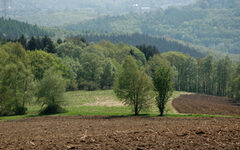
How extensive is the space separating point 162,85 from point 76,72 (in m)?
77.6

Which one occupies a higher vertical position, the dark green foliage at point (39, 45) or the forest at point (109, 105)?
the dark green foliage at point (39, 45)

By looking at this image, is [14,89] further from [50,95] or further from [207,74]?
[207,74]

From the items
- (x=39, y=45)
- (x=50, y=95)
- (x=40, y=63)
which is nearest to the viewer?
(x=50, y=95)

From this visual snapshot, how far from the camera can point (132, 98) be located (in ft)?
169

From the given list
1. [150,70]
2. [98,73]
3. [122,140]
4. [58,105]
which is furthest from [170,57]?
[122,140]

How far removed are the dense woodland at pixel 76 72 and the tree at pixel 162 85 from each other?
2397 centimetres

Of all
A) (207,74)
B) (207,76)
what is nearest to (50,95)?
(207,76)

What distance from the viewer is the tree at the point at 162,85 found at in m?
49.0

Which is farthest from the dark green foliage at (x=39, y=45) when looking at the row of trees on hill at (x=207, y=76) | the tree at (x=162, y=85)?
the tree at (x=162, y=85)

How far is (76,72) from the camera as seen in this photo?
398 feet

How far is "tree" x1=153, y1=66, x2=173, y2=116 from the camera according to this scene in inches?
1930

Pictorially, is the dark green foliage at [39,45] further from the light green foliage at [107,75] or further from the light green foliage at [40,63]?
the light green foliage at [107,75]

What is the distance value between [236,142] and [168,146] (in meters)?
4.52

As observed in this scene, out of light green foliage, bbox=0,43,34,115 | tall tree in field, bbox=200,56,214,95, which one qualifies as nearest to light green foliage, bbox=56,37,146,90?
tall tree in field, bbox=200,56,214,95
